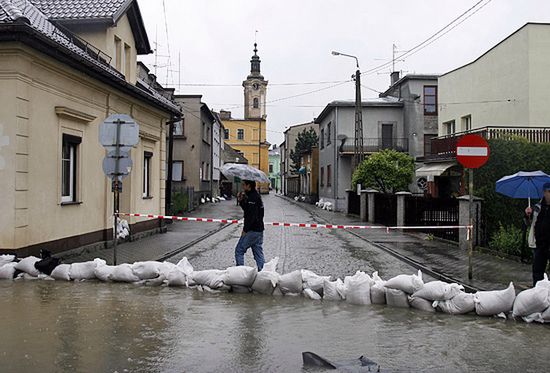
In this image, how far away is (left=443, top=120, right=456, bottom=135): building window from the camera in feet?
105

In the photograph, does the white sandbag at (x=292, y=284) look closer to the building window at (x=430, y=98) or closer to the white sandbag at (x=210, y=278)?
the white sandbag at (x=210, y=278)

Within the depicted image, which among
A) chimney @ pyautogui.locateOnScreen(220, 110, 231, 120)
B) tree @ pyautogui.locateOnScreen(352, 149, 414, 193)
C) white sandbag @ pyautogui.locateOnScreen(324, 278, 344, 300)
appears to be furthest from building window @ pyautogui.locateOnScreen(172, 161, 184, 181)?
chimney @ pyautogui.locateOnScreen(220, 110, 231, 120)

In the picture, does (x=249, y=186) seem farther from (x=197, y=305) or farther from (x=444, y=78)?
(x=444, y=78)

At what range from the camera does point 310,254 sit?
14594 millimetres

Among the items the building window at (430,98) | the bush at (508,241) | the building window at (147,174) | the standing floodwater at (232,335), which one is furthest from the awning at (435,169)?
the standing floodwater at (232,335)

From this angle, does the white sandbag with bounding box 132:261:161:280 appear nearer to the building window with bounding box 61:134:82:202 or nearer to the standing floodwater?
the standing floodwater

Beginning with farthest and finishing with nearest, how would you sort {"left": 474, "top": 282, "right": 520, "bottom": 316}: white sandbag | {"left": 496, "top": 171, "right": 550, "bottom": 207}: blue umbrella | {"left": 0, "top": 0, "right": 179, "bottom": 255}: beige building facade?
{"left": 496, "top": 171, "right": 550, "bottom": 207}: blue umbrella, {"left": 0, "top": 0, "right": 179, "bottom": 255}: beige building facade, {"left": 474, "top": 282, "right": 520, "bottom": 316}: white sandbag

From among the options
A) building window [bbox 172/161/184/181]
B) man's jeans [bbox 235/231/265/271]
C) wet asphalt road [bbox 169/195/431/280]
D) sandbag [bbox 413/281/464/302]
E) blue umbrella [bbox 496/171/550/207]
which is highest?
building window [bbox 172/161/184/181]

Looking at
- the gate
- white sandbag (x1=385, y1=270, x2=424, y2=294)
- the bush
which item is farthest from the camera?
the gate

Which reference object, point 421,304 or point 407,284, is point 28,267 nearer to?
point 407,284

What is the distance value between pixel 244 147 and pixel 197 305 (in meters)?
93.3

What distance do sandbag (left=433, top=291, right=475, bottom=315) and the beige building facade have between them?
7.45 m

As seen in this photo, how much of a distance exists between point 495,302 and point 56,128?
907 centimetres

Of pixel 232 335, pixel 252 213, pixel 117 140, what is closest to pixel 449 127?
pixel 252 213
